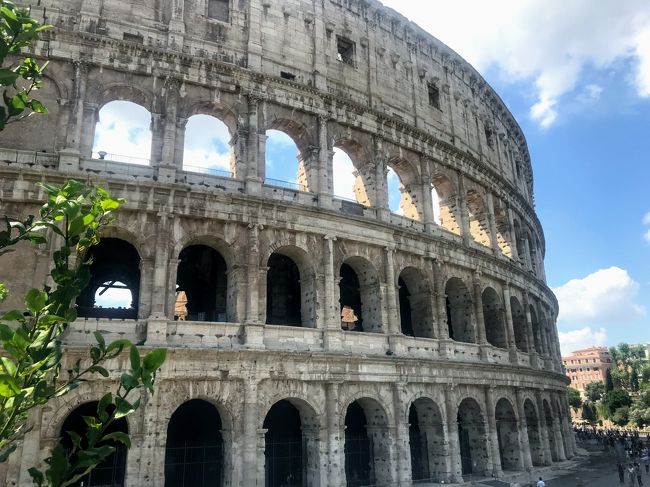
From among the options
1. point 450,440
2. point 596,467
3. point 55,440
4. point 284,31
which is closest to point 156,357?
point 55,440

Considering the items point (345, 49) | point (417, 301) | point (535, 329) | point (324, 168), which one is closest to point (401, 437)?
point (417, 301)

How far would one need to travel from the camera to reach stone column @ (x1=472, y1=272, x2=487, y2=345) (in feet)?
68.4

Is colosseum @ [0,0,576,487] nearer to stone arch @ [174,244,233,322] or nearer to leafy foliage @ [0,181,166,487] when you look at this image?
stone arch @ [174,244,233,322]

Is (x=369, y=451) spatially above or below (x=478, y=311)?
below

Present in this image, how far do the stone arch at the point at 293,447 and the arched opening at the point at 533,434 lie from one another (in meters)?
11.6

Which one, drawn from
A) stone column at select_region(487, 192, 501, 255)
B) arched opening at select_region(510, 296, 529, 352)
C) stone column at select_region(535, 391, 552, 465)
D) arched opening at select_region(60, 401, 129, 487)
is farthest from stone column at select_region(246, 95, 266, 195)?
stone column at select_region(535, 391, 552, 465)

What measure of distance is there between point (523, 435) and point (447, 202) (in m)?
10.3

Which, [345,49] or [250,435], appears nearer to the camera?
[250,435]

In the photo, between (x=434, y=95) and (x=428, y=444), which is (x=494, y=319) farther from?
(x=434, y=95)

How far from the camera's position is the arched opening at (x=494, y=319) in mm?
22797

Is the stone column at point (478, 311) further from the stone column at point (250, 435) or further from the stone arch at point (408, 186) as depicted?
the stone column at point (250, 435)

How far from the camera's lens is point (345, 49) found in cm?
2114

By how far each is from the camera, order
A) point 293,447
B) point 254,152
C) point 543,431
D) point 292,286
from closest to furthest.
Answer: point 293,447
point 254,152
point 292,286
point 543,431

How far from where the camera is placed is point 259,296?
15430 millimetres
